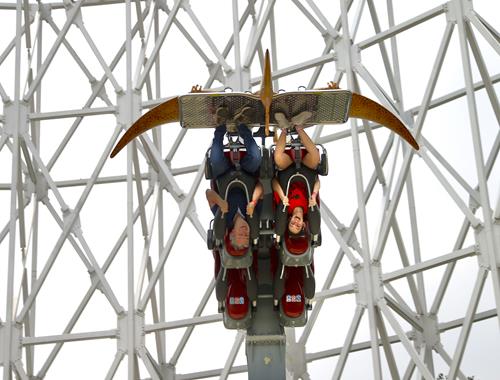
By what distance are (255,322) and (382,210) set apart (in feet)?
19.3

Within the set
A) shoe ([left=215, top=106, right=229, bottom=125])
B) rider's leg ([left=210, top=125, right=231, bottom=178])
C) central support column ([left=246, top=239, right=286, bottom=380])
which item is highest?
shoe ([left=215, top=106, right=229, bottom=125])

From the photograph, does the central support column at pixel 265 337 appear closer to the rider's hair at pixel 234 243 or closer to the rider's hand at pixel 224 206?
the rider's hair at pixel 234 243

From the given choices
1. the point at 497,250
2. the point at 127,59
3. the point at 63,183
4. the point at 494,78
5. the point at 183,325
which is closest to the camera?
the point at 497,250

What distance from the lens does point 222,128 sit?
51.3 feet

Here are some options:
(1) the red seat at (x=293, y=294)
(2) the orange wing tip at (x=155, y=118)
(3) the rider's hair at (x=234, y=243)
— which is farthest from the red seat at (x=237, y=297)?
(2) the orange wing tip at (x=155, y=118)

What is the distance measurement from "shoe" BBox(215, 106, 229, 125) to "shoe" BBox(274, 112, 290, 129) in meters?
0.54

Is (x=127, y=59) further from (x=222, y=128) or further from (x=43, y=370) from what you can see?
(x=222, y=128)

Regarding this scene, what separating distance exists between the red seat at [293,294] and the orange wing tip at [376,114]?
1876 millimetres

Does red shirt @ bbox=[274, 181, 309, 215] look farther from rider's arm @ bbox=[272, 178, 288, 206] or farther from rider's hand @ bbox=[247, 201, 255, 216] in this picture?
rider's hand @ bbox=[247, 201, 255, 216]

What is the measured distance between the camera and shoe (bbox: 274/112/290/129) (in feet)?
51.1

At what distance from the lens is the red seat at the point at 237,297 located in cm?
1585

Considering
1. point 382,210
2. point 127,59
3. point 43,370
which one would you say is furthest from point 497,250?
point 43,370

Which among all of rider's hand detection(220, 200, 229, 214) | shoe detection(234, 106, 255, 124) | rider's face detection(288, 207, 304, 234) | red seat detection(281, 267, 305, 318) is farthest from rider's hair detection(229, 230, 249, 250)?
shoe detection(234, 106, 255, 124)

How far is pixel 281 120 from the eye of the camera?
615 inches
